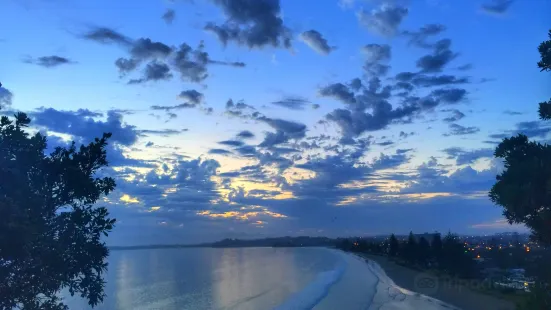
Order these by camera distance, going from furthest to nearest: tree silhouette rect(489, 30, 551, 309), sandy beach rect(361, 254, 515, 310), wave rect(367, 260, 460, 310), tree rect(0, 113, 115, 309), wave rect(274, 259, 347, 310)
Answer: wave rect(274, 259, 347, 310), wave rect(367, 260, 460, 310), sandy beach rect(361, 254, 515, 310), tree silhouette rect(489, 30, 551, 309), tree rect(0, 113, 115, 309)

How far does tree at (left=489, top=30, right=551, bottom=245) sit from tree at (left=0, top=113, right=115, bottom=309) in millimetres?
11141

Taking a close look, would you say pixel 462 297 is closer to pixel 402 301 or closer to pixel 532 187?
pixel 402 301

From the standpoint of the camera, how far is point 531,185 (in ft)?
41.7

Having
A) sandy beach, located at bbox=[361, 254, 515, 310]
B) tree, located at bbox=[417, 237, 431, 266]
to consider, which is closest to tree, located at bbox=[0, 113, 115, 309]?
sandy beach, located at bbox=[361, 254, 515, 310]

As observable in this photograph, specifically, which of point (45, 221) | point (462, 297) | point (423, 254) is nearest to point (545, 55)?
point (45, 221)

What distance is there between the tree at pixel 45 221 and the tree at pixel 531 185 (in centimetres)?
1114

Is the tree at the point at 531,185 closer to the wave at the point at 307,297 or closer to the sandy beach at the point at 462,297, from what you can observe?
the sandy beach at the point at 462,297

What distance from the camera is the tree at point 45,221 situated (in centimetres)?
932

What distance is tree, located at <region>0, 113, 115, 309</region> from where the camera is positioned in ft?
30.6

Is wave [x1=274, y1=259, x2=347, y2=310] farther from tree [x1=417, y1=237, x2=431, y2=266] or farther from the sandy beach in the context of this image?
tree [x1=417, y1=237, x2=431, y2=266]

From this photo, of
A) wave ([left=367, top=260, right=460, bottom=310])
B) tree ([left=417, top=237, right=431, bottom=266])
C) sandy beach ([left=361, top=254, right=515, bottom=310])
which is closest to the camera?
sandy beach ([left=361, top=254, right=515, bottom=310])

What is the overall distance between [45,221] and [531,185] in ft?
40.8

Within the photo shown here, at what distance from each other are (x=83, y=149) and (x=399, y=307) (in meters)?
29.5

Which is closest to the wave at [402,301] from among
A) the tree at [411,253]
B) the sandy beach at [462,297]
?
the sandy beach at [462,297]
